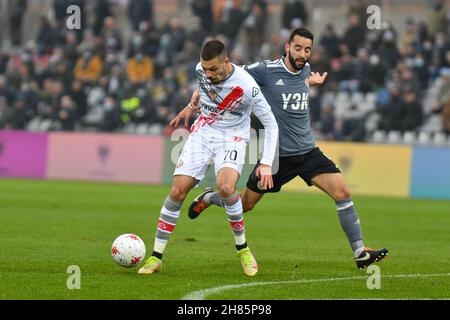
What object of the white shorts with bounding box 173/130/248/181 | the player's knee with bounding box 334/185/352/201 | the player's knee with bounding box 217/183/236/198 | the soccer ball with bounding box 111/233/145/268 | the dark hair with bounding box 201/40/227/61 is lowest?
the soccer ball with bounding box 111/233/145/268

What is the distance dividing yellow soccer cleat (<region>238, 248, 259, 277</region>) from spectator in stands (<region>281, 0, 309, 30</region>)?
19.6 metres

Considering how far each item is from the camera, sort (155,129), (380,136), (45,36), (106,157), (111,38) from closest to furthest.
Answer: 1. (380,136)
2. (106,157)
3. (155,129)
4. (111,38)
5. (45,36)

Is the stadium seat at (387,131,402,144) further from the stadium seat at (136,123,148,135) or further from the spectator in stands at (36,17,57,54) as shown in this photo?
the spectator in stands at (36,17,57,54)

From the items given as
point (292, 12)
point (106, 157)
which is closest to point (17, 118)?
point (106, 157)

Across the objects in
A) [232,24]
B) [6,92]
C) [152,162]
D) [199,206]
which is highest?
[232,24]

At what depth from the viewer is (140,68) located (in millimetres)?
30438

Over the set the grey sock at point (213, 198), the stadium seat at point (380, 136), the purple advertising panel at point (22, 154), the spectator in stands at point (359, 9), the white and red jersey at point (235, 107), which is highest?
the spectator in stands at point (359, 9)

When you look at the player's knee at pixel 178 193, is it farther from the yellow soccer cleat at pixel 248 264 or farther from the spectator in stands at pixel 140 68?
the spectator in stands at pixel 140 68

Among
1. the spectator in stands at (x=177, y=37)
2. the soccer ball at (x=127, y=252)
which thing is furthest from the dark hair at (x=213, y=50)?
the spectator in stands at (x=177, y=37)

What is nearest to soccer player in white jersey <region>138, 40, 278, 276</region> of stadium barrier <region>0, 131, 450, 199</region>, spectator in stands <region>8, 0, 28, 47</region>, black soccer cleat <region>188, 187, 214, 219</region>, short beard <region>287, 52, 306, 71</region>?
short beard <region>287, 52, 306, 71</region>

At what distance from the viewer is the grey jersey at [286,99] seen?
11.2 m

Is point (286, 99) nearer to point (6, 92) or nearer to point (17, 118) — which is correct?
point (17, 118)

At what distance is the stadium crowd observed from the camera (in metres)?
27.1

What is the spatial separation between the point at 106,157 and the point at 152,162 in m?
1.31
